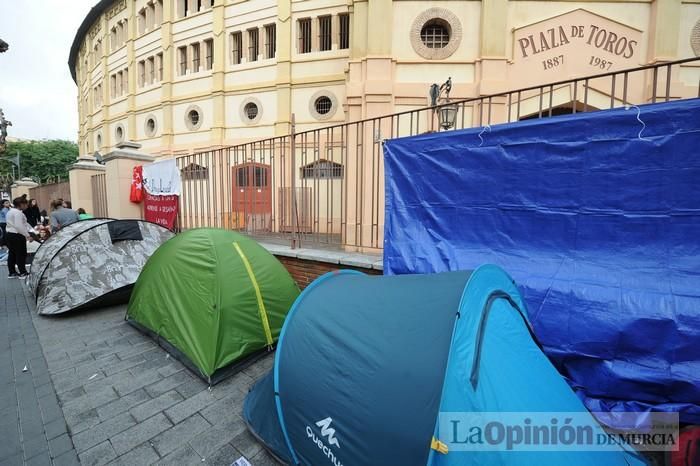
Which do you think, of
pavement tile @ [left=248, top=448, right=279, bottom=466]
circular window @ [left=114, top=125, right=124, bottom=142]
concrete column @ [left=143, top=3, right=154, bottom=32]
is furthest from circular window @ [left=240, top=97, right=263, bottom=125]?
pavement tile @ [left=248, top=448, right=279, bottom=466]

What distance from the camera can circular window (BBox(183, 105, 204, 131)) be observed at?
694 inches

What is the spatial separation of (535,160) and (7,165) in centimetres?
5737

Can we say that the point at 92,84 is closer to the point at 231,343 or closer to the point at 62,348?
the point at 62,348

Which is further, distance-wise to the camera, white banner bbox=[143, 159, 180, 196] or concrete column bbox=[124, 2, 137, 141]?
concrete column bbox=[124, 2, 137, 141]

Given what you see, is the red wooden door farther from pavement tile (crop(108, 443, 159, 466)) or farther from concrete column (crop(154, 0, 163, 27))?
concrete column (crop(154, 0, 163, 27))

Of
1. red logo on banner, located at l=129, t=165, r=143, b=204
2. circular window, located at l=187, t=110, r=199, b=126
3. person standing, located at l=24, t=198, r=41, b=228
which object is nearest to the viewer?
red logo on banner, located at l=129, t=165, r=143, b=204

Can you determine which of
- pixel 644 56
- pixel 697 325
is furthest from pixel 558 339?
pixel 644 56

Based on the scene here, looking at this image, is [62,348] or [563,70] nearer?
[62,348]

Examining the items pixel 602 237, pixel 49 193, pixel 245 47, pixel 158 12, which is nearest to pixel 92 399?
pixel 602 237

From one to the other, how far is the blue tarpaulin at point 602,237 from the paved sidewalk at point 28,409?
375cm

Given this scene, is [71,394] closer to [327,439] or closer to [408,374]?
[327,439]

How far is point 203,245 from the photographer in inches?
155

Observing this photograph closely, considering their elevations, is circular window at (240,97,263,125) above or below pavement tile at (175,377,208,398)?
above

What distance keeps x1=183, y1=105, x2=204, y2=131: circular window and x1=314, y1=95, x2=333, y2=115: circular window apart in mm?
7040
